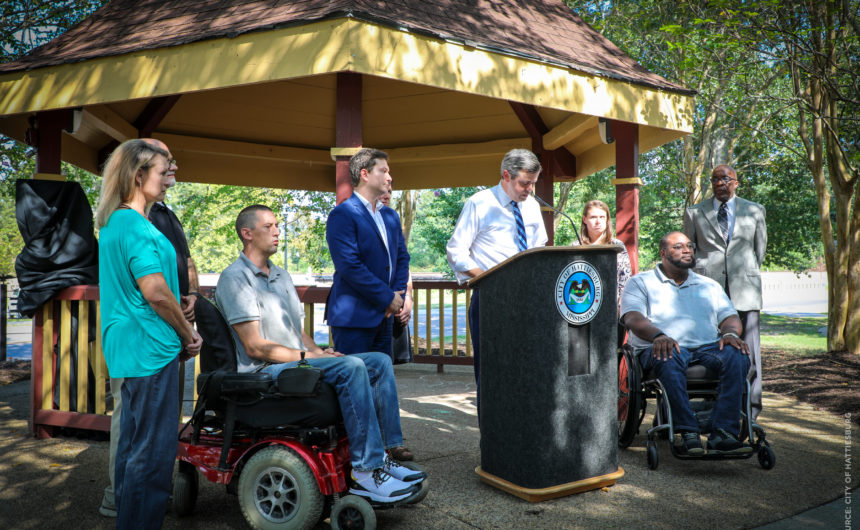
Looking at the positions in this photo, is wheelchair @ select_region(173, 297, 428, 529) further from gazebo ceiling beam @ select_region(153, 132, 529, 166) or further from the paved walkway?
gazebo ceiling beam @ select_region(153, 132, 529, 166)

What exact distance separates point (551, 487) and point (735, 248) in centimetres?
280

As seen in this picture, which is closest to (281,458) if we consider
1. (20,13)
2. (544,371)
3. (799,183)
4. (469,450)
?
(544,371)

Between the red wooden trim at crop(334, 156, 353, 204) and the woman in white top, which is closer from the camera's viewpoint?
the red wooden trim at crop(334, 156, 353, 204)

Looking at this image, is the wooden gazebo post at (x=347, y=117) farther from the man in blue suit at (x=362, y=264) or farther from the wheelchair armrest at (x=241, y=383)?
the wheelchair armrest at (x=241, y=383)

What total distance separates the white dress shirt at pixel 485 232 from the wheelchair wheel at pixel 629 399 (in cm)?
109

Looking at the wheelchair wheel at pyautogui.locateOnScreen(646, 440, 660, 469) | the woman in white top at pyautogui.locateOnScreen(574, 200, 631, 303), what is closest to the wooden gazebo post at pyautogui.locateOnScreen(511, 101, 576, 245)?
the woman in white top at pyautogui.locateOnScreen(574, 200, 631, 303)

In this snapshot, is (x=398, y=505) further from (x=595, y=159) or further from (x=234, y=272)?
(x=595, y=159)

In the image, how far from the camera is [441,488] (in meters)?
3.71

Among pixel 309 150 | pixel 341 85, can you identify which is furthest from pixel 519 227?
pixel 309 150

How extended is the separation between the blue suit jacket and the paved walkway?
3.54 ft

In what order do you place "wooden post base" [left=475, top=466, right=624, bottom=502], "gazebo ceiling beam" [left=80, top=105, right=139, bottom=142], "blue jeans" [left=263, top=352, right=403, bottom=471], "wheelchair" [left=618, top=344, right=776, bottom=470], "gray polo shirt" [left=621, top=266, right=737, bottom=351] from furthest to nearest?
"gazebo ceiling beam" [left=80, top=105, right=139, bottom=142] → "gray polo shirt" [left=621, top=266, right=737, bottom=351] → "wheelchair" [left=618, top=344, right=776, bottom=470] → "wooden post base" [left=475, top=466, right=624, bottom=502] → "blue jeans" [left=263, top=352, right=403, bottom=471]

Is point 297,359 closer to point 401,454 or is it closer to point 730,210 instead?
point 401,454

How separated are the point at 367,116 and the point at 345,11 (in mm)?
4635

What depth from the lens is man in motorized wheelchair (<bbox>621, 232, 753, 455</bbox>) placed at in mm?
4113
